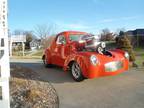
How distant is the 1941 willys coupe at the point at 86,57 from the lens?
698cm

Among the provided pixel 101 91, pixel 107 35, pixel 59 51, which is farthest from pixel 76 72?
pixel 107 35

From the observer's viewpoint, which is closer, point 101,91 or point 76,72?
point 101,91

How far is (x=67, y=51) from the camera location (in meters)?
8.61

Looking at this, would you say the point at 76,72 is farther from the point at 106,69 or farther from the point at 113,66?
the point at 113,66

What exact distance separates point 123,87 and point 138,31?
145 feet

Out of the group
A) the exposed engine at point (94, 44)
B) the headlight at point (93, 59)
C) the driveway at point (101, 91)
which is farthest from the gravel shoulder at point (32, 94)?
the exposed engine at point (94, 44)

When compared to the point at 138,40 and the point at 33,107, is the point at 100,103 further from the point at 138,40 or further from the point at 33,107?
the point at 138,40

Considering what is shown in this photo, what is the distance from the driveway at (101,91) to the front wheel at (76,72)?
13cm

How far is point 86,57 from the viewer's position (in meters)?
7.03

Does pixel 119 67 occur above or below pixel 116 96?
above

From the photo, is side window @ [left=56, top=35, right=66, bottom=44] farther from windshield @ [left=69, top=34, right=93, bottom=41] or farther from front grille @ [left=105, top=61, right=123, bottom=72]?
front grille @ [left=105, top=61, right=123, bottom=72]

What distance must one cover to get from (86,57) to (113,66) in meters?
0.88

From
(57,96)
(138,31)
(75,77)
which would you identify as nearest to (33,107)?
(57,96)

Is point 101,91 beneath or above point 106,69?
beneath
